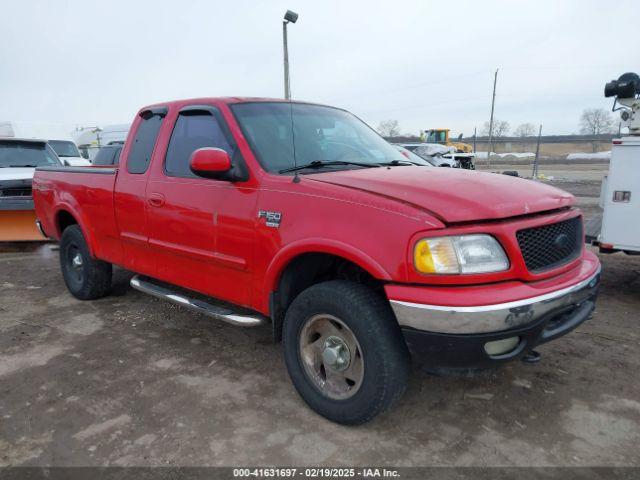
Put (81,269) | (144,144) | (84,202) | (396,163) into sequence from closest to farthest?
1. (396,163)
2. (144,144)
3. (84,202)
4. (81,269)

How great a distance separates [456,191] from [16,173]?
800 centimetres

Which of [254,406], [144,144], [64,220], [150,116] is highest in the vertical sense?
[150,116]

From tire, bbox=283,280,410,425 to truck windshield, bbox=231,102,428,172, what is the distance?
0.94 metres

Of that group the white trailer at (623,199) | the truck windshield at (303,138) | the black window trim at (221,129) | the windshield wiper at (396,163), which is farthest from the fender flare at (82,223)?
the white trailer at (623,199)

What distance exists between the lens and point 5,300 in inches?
215

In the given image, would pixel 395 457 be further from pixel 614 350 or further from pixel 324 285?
pixel 614 350

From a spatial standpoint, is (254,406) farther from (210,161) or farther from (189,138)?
(189,138)

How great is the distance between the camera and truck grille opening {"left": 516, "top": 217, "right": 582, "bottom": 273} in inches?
103

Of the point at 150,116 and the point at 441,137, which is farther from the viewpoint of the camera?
the point at 441,137

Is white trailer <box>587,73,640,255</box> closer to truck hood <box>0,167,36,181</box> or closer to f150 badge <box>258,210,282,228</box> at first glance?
f150 badge <box>258,210,282,228</box>

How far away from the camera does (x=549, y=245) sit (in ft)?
9.05

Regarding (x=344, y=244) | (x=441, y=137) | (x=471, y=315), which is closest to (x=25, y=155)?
(x=344, y=244)

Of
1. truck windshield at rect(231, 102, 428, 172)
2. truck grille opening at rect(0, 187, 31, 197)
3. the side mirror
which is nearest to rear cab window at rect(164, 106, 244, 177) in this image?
truck windshield at rect(231, 102, 428, 172)

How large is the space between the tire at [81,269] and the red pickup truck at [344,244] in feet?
3.27
